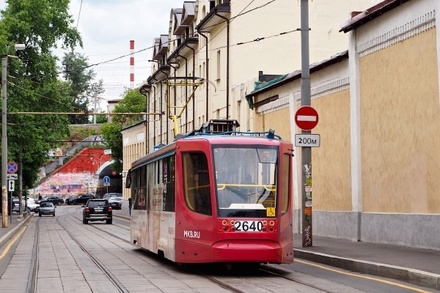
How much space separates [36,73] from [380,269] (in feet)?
160

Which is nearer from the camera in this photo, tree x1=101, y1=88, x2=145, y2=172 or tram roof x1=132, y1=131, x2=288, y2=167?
tram roof x1=132, y1=131, x2=288, y2=167

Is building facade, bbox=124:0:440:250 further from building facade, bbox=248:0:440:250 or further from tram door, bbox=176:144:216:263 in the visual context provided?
tram door, bbox=176:144:216:263

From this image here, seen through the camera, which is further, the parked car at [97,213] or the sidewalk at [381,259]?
the parked car at [97,213]

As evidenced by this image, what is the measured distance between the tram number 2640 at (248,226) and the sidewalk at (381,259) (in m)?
2.15

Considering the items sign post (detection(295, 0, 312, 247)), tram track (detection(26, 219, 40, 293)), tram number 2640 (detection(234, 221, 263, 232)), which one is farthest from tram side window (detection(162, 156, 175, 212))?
sign post (detection(295, 0, 312, 247))

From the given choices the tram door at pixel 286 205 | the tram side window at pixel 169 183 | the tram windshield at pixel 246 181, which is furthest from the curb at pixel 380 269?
the tram side window at pixel 169 183

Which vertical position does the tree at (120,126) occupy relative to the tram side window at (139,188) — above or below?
above

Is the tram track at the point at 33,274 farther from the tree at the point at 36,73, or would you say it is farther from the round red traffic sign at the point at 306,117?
the tree at the point at 36,73

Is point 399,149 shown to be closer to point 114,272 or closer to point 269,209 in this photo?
point 269,209

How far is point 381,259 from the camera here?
18719 millimetres

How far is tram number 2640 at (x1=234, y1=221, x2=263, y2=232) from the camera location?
17203 mm

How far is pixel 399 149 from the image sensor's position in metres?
23.2

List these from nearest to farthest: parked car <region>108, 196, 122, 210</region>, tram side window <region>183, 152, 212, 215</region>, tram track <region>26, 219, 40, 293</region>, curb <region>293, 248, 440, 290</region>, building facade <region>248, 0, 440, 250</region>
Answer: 1. curb <region>293, 248, 440, 290</region>
2. tram track <region>26, 219, 40, 293</region>
3. tram side window <region>183, 152, 212, 215</region>
4. building facade <region>248, 0, 440, 250</region>
5. parked car <region>108, 196, 122, 210</region>

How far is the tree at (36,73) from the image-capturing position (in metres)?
60.0
